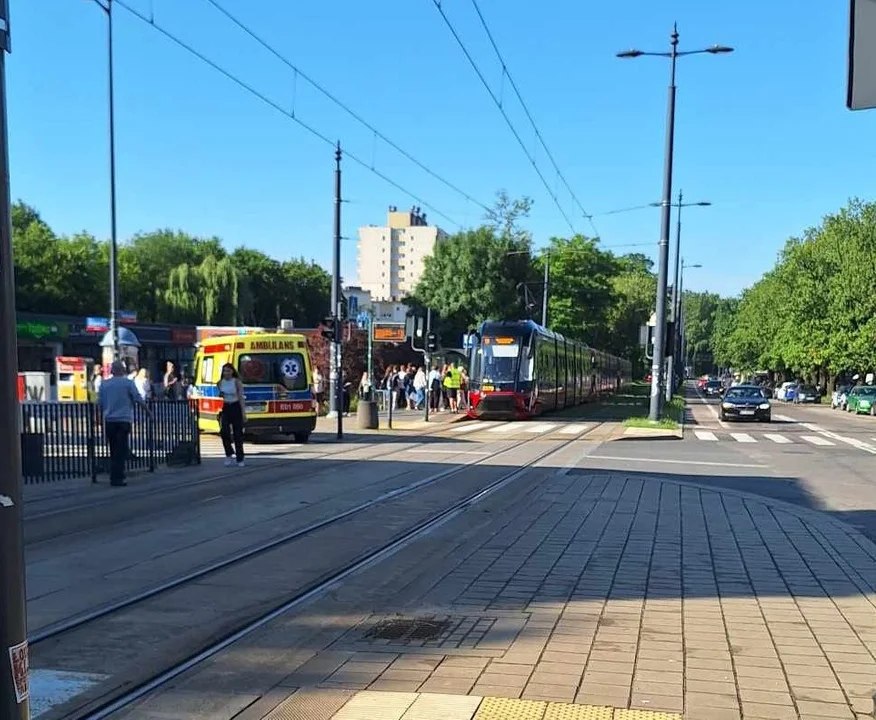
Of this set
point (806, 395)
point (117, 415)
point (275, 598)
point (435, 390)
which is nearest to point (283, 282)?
point (806, 395)

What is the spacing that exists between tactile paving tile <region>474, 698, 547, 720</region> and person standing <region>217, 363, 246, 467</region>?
11.1 metres

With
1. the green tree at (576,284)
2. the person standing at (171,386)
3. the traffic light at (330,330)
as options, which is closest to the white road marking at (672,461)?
the traffic light at (330,330)

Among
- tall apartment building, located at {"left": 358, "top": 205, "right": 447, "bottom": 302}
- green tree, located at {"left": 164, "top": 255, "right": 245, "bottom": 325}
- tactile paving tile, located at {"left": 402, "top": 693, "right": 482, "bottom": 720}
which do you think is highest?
tall apartment building, located at {"left": 358, "top": 205, "right": 447, "bottom": 302}

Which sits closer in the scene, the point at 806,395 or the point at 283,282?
the point at 806,395

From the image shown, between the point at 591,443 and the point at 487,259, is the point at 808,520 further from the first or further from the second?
the point at 487,259

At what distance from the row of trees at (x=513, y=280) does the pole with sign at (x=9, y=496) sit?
44.1 metres

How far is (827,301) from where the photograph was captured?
65.4 m

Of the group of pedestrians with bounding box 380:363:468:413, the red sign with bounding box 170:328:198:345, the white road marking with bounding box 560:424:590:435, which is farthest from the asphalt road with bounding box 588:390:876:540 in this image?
the red sign with bounding box 170:328:198:345

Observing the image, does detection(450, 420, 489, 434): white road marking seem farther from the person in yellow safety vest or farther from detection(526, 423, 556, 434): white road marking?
the person in yellow safety vest

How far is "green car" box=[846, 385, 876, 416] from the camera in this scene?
46.7m

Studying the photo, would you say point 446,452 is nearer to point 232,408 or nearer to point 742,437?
point 232,408

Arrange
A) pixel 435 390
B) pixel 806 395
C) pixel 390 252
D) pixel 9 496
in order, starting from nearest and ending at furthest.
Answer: pixel 9 496, pixel 435 390, pixel 806 395, pixel 390 252

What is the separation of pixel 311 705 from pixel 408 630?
1.35 metres

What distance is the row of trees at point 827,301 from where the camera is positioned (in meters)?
59.7
